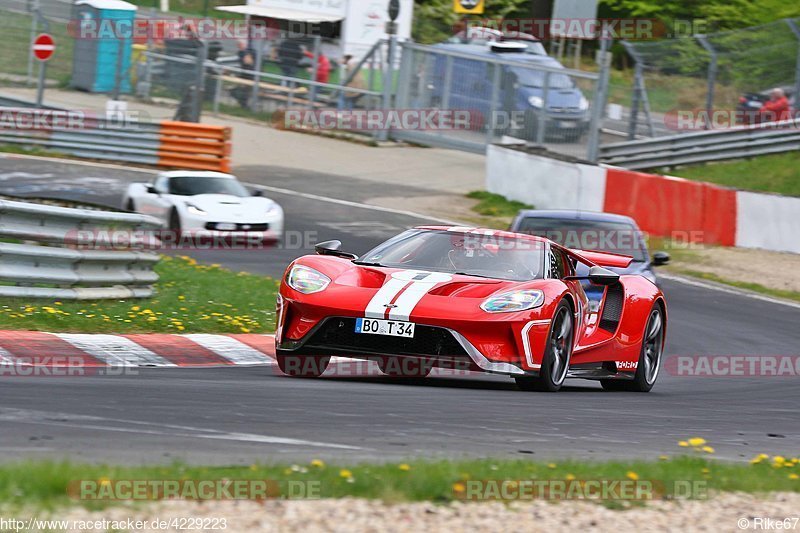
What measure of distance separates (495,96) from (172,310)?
2004 centimetres

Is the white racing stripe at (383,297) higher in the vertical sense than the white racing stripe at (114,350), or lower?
higher

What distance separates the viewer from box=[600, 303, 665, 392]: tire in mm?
10602

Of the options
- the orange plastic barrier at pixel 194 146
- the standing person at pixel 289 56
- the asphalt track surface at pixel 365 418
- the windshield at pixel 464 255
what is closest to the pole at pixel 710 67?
the orange plastic barrier at pixel 194 146

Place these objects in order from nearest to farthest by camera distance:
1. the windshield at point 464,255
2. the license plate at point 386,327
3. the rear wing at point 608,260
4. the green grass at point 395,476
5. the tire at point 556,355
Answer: the green grass at point 395,476 → the license plate at point 386,327 → the tire at point 556,355 → the windshield at point 464,255 → the rear wing at point 608,260

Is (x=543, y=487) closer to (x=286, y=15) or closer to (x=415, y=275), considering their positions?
(x=415, y=275)

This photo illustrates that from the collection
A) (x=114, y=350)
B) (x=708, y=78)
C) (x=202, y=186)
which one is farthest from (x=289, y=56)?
(x=114, y=350)

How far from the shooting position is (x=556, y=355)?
29.3ft

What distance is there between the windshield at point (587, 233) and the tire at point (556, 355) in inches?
209

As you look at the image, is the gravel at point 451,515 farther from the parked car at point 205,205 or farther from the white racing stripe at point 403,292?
the parked car at point 205,205

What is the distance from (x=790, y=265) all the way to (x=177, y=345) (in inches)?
496

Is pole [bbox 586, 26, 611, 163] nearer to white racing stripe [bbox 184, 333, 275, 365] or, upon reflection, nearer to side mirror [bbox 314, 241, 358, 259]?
white racing stripe [bbox 184, 333, 275, 365]

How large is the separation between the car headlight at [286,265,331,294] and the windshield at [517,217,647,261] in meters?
5.98

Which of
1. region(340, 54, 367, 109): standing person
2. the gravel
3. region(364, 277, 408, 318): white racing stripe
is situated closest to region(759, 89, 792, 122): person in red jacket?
region(340, 54, 367, 109): standing person

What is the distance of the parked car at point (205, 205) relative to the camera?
1888cm
